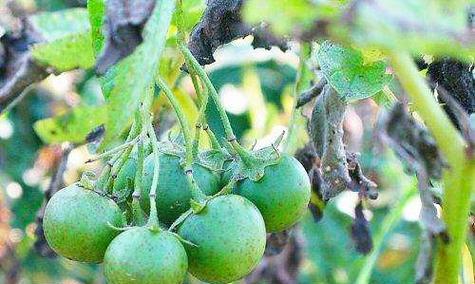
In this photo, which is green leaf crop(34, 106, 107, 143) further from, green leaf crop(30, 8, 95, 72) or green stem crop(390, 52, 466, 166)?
green stem crop(390, 52, 466, 166)

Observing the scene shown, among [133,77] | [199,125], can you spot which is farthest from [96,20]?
[133,77]

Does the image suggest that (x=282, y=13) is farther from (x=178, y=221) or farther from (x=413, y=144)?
(x=178, y=221)

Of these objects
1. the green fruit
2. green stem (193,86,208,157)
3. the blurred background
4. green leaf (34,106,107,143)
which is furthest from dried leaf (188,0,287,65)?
the blurred background

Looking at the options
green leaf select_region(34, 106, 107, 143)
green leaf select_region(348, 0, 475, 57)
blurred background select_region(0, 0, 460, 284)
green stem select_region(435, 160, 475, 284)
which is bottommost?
blurred background select_region(0, 0, 460, 284)

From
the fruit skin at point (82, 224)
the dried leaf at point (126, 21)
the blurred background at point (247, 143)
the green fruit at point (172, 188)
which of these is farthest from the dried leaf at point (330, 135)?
the blurred background at point (247, 143)

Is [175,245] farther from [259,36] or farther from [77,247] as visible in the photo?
[259,36]
